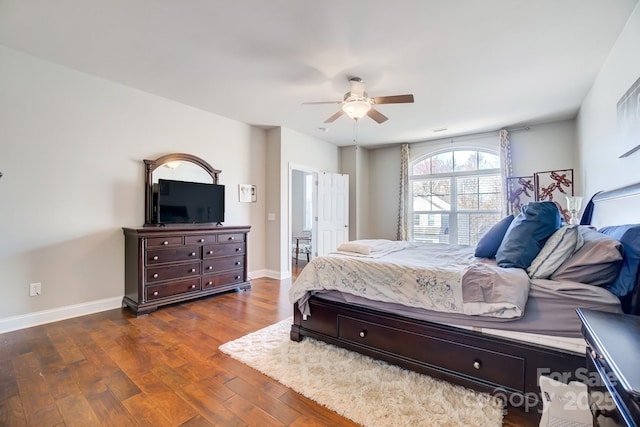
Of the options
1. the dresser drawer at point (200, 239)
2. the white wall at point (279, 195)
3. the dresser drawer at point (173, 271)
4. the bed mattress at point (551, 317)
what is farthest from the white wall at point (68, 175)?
the bed mattress at point (551, 317)

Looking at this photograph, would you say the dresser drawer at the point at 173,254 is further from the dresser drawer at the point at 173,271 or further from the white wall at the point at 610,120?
the white wall at the point at 610,120

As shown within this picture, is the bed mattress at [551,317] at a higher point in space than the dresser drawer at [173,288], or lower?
higher

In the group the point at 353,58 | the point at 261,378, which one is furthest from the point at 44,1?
the point at 261,378

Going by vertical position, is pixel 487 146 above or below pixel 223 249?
above

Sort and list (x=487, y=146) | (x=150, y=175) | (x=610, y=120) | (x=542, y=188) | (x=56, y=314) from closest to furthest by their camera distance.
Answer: (x=610, y=120)
(x=56, y=314)
(x=150, y=175)
(x=542, y=188)
(x=487, y=146)

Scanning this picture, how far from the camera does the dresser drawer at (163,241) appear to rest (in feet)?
10.7

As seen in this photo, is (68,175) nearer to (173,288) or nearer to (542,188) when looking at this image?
(173,288)

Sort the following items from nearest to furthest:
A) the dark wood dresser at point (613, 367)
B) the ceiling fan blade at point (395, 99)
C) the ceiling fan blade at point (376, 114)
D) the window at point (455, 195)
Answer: the dark wood dresser at point (613, 367) < the ceiling fan blade at point (395, 99) < the ceiling fan blade at point (376, 114) < the window at point (455, 195)

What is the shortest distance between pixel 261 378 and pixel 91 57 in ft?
11.2

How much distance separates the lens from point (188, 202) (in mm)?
3918

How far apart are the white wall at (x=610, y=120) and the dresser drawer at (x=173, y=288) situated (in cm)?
447

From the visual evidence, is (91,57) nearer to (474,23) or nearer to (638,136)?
(474,23)

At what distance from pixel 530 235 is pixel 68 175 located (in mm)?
4367

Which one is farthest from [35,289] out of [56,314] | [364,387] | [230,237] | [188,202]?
[364,387]
